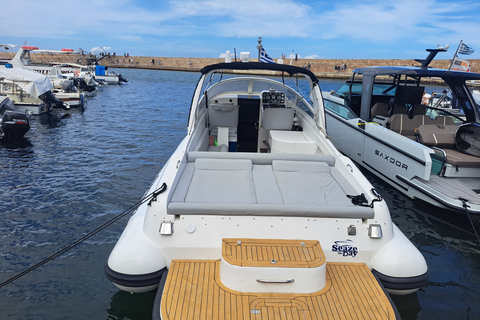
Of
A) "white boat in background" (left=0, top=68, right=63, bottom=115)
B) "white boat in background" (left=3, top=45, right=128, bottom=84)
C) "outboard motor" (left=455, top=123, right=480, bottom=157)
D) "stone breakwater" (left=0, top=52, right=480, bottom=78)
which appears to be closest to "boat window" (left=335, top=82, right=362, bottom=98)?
"outboard motor" (left=455, top=123, right=480, bottom=157)

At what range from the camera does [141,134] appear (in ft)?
43.3

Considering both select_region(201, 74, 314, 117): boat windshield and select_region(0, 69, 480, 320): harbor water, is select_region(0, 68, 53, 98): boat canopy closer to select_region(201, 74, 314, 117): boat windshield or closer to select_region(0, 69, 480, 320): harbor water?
select_region(0, 69, 480, 320): harbor water

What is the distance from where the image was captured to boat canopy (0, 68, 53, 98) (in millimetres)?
14920

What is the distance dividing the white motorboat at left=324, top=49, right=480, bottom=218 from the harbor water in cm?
56

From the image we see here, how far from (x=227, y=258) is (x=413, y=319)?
8.47 ft

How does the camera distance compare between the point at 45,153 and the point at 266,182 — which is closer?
the point at 266,182

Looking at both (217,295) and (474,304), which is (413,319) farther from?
(217,295)

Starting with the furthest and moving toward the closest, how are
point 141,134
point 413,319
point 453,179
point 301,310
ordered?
point 141,134 → point 453,179 → point 413,319 → point 301,310

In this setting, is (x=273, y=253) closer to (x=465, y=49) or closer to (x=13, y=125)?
(x=13, y=125)

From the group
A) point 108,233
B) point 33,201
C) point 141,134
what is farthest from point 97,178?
point 141,134

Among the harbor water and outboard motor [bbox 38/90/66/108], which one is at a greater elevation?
outboard motor [bbox 38/90/66/108]

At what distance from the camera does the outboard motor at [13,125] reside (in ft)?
35.1

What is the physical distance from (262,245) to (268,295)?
0.45 metres

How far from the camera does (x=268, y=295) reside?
263 centimetres
